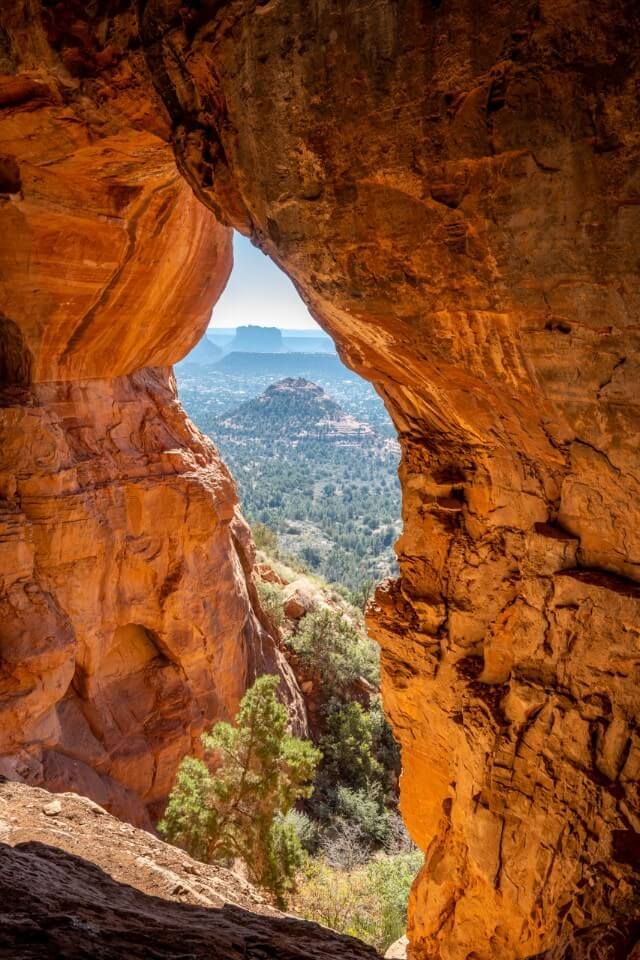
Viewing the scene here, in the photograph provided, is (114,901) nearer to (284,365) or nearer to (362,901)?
(362,901)

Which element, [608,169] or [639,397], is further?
[639,397]

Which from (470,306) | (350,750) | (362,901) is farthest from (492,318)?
(350,750)

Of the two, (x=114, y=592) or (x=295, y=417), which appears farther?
(x=295, y=417)

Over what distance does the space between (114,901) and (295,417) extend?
110 metres

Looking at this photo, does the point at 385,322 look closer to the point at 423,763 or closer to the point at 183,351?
the point at 423,763

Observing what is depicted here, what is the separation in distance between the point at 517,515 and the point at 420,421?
167 centimetres

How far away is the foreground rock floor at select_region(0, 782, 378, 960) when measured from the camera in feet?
16.6

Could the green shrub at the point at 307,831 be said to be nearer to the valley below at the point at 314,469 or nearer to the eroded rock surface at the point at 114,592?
the eroded rock surface at the point at 114,592

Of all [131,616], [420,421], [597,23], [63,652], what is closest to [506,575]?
[420,421]

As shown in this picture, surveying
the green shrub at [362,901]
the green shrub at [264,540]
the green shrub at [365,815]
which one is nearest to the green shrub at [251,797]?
the green shrub at [362,901]

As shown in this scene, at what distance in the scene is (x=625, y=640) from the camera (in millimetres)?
4957

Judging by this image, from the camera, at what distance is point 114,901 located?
6.47 metres

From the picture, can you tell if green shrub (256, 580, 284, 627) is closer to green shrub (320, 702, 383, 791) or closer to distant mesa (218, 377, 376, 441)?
green shrub (320, 702, 383, 791)

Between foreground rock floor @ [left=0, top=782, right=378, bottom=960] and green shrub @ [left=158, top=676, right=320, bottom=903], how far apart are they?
2.70 meters
